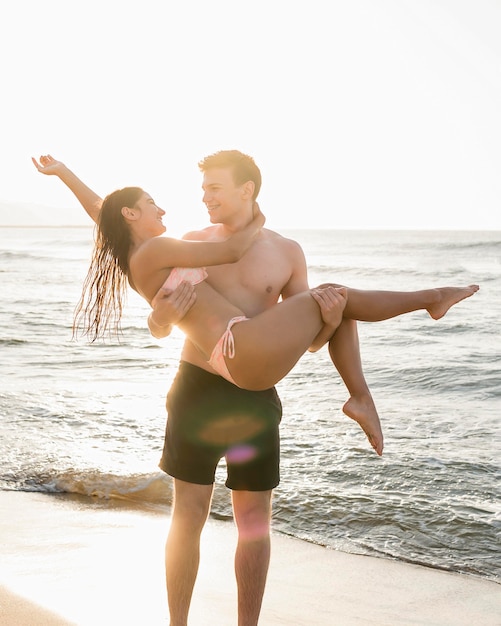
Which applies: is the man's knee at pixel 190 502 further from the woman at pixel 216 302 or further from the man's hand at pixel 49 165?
the man's hand at pixel 49 165

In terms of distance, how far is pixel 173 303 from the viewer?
3.16 metres

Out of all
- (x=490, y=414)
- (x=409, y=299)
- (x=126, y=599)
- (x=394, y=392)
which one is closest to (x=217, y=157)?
(x=409, y=299)

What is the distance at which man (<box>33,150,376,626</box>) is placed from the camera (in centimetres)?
336

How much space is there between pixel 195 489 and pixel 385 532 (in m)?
2.79

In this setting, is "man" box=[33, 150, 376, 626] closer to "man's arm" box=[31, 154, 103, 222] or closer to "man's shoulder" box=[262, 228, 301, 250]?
"man's shoulder" box=[262, 228, 301, 250]

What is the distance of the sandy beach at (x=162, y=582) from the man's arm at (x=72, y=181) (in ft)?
6.22

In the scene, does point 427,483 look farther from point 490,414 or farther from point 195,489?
point 195,489

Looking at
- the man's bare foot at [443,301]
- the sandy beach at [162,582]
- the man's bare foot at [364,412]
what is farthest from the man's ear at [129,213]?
the sandy beach at [162,582]

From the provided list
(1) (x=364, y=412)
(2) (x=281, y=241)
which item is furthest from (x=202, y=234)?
(1) (x=364, y=412)

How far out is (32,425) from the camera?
8.27 m

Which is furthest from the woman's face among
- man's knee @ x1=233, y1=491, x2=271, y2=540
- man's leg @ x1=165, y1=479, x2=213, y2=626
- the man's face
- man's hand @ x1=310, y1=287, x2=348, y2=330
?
man's knee @ x1=233, y1=491, x2=271, y2=540

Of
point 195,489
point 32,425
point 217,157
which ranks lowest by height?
point 32,425

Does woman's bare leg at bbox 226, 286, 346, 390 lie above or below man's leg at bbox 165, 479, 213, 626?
above

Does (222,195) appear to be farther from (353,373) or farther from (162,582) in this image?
(162,582)
